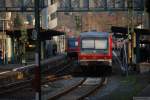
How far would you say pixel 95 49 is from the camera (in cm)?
3681

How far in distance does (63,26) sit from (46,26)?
10823 cm

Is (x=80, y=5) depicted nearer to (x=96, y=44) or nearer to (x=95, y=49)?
(x=96, y=44)

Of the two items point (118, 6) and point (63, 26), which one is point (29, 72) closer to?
point (118, 6)

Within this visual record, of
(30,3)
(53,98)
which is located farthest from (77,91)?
(30,3)

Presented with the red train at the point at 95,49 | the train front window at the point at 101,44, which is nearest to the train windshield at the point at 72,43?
the red train at the point at 95,49

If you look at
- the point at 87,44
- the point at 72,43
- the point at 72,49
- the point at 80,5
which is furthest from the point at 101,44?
the point at 72,43

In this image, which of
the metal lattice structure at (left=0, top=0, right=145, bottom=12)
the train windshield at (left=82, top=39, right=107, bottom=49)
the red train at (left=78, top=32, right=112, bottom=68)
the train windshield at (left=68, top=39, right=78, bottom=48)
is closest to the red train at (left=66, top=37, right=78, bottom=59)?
the train windshield at (left=68, top=39, right=78, bottom=48)

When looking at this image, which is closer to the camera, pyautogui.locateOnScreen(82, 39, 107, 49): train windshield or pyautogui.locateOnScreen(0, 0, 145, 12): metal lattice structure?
pyautogui.locateOnScreen(82, 39, 107, 49): train windshield

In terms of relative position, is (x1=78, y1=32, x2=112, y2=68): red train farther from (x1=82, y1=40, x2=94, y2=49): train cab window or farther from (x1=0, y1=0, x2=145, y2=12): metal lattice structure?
(x1=0, y1=0, x2=145, y2=12): metal lattice structure

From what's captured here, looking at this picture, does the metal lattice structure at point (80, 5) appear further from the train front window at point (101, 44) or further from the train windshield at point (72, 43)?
the train front window at point (101, 44)

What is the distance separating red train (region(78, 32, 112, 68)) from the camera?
119 ft

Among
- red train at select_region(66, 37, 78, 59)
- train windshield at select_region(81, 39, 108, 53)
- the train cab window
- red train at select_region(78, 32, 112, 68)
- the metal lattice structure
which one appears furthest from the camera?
red train at select_region(66, 37, 78, 59)

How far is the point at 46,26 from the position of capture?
9953 millimetres

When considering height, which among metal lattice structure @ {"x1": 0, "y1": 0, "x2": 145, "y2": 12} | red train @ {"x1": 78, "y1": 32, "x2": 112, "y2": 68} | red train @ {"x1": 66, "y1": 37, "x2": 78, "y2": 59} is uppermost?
metal lattice structure @ {"x1": 0, "y1": 0, "x2": 145, "y2": 12}
